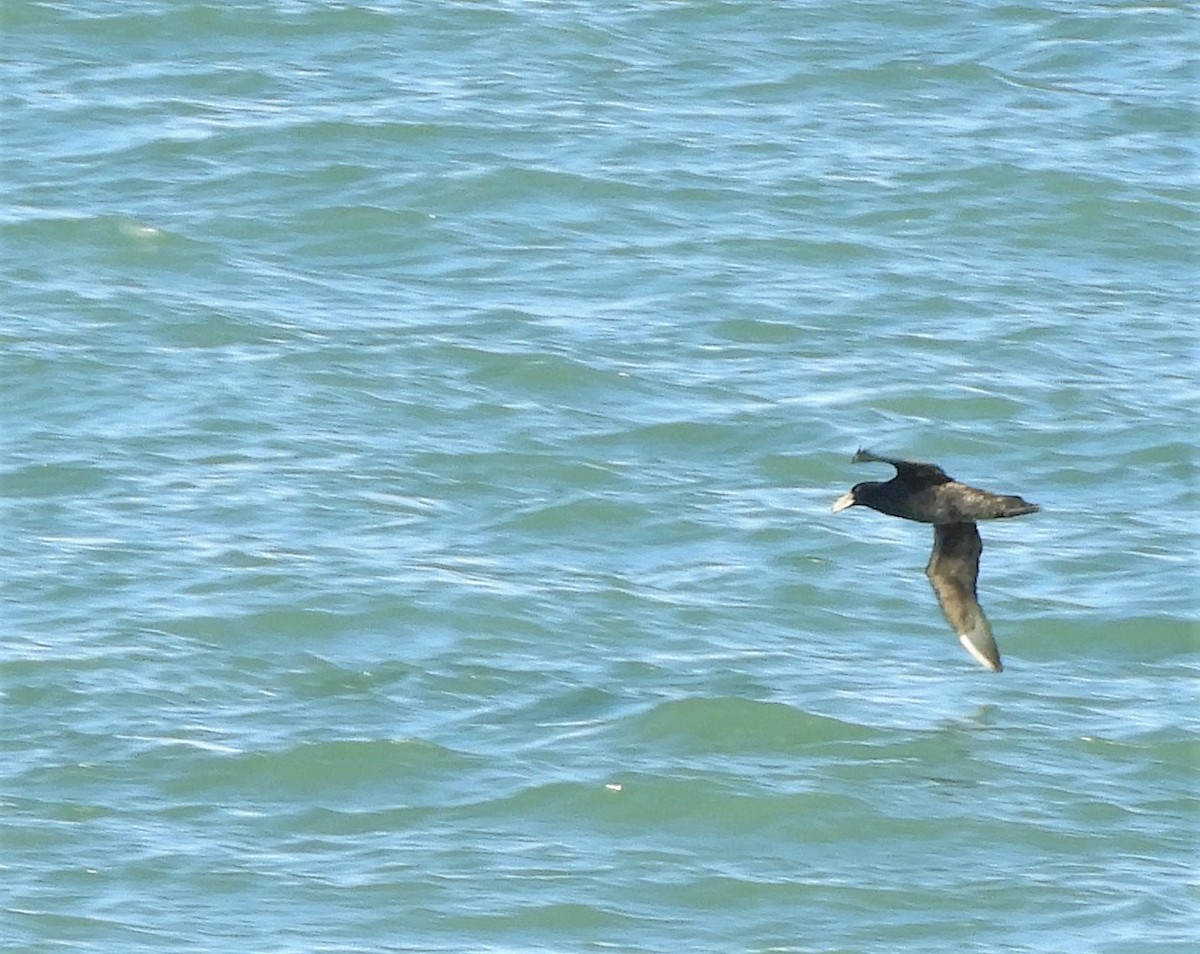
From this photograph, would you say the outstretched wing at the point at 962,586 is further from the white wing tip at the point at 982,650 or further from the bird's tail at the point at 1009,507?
the bird's tail at the point at 1009,507

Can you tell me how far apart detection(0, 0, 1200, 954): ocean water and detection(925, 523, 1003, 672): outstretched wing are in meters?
0.30

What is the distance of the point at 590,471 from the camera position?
16188mm

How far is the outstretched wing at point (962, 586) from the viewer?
13477mm

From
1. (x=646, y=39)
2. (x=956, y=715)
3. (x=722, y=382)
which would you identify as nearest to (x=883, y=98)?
(x=646, y=39)

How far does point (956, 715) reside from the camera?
44.1 feet

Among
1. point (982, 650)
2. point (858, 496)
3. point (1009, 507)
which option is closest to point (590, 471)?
point (858, 496)

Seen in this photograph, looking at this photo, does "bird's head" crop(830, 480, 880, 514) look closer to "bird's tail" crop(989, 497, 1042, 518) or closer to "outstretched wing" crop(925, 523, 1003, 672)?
"outstretched wing" crop(925, 523, 1003, 672)

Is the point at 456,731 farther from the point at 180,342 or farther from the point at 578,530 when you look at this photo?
the point at 180,342

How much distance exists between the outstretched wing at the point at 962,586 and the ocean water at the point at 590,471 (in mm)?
305

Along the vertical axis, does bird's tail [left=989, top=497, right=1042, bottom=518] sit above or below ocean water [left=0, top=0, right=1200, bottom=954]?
above

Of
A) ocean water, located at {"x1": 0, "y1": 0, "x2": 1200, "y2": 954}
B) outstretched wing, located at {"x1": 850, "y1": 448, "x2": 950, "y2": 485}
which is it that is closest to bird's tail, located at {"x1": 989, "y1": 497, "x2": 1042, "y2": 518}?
outstretched wing, located at {"x1": 850, "y1": 448, "x2": 950, "y2": 485}

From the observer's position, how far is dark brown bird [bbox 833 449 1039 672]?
13.0m

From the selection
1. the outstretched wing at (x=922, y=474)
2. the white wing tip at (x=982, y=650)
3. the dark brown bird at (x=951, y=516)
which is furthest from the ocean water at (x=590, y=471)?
the outstretched wing at (x=922, y=474)

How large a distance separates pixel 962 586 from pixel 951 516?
0.46m
